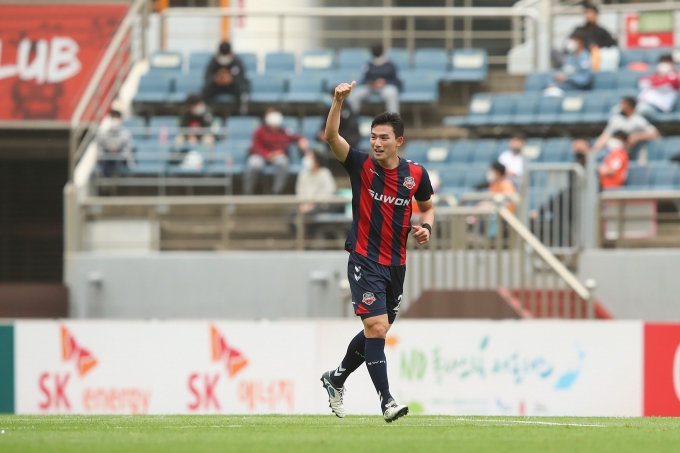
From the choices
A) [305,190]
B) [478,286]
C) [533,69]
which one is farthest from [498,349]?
[533,69]

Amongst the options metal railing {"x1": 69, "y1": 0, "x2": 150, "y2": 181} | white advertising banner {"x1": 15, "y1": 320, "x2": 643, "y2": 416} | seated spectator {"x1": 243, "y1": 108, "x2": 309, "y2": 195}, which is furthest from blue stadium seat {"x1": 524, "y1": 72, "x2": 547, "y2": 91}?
white advertising banner {"x1": 15, "y1": 320, "x2": 643, "y2": 416}

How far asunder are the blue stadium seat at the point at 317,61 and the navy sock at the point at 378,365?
1339cm

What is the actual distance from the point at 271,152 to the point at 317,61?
3842 mm

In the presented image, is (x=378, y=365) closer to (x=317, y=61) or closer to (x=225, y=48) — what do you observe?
(x=225, y=48)

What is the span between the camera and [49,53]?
21.4m

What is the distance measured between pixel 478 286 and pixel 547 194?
167cm

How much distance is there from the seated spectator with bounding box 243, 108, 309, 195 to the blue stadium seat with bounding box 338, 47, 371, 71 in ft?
11.2

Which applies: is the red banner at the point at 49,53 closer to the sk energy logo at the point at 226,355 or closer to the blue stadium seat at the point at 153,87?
the blue stadium seat at the point at 153,87

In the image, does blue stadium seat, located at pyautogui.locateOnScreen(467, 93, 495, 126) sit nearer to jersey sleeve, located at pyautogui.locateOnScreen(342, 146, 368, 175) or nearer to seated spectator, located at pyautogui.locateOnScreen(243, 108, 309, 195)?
seated spectator, located at pyautogui.locateOnScreen(243, 108, 309, 195)

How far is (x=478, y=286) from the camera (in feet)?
48.7

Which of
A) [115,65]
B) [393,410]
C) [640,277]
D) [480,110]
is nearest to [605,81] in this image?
[480,110]

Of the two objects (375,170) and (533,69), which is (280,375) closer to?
(375,170)

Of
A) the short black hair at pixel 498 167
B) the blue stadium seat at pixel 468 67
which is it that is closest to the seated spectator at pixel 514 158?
the short black hair at pixel 498 167

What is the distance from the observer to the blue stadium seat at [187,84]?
20719 mm
